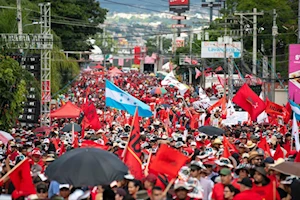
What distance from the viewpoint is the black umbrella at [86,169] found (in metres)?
10.1

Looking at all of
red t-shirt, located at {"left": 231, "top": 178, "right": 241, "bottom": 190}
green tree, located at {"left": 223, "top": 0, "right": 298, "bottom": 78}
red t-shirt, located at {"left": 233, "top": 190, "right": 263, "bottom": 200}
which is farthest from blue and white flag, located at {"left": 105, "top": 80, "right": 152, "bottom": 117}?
green tree, located at {"left": 223, "top": 0, "right": 298, "bottom": 78}

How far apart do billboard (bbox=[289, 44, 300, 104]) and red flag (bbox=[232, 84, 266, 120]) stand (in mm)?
9424

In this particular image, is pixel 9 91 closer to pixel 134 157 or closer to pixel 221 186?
pixel 134 157

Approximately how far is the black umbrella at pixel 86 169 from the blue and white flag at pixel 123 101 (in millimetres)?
7450

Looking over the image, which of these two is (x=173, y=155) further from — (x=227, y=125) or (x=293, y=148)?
(x=227, y=125)

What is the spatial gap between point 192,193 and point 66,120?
78.0 ft

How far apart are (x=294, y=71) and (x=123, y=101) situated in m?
16.8

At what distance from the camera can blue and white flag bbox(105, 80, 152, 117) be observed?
720 inches

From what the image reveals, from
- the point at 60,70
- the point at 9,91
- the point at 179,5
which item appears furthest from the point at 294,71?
the point at 179,5

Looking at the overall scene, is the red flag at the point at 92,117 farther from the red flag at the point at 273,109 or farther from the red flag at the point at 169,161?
the red flag at the point at 169,161

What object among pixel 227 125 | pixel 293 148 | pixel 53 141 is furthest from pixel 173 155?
pixel 227 125

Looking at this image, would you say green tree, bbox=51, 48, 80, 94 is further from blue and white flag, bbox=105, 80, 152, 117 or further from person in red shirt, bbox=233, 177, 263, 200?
person in red shirt, bbox=233, 177, 263, 200

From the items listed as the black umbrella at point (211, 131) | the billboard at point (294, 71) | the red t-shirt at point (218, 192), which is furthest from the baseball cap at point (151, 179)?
the billboard at point (294, 71)

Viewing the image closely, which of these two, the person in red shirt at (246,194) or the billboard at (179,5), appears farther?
the billboard at (179,5)
